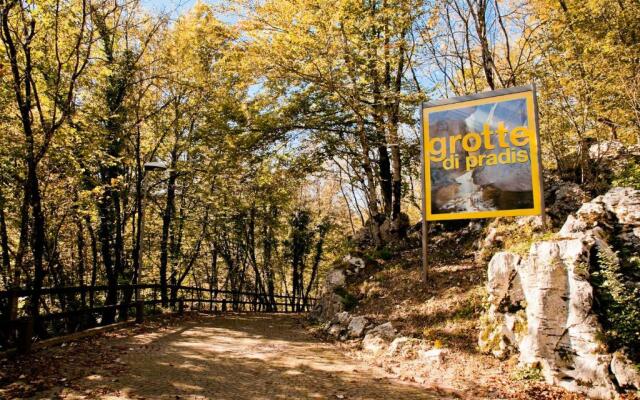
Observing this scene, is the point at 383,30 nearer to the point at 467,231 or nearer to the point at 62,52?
the point at 467,231

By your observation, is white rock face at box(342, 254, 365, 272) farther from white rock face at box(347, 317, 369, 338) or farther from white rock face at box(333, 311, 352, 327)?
white rock face at box(347, 317, 369, 338)

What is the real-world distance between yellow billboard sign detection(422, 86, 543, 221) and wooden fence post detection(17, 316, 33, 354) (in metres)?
8.44

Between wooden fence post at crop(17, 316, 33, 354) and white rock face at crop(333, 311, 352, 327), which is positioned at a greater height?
wooden fence post at crop(17, 316, 33, 354)

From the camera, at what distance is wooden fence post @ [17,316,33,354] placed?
670cm

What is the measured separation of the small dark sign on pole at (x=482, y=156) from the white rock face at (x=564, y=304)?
61.6 inches

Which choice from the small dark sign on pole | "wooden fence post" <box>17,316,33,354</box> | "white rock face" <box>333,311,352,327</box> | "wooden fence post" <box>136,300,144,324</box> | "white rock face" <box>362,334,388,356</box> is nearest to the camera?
"wooden fence post" <box>17,316,33,354</box>

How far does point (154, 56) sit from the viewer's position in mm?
13797

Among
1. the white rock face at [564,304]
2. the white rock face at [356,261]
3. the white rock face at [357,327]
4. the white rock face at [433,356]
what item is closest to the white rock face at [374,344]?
the white rock face at [357,327]

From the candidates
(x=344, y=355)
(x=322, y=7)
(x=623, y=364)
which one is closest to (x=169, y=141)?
(x=322, y=7)

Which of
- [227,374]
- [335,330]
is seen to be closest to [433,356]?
[227,374]

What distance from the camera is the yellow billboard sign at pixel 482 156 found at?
841 centimetres

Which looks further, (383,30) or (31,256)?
(383,30)

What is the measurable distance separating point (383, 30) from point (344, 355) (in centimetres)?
1058

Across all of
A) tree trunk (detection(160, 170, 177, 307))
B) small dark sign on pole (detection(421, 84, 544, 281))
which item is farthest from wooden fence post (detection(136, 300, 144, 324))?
small dark sign on pole (detection(421, 84, 544, 281))
